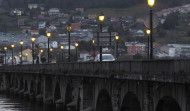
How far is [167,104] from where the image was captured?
33688mm

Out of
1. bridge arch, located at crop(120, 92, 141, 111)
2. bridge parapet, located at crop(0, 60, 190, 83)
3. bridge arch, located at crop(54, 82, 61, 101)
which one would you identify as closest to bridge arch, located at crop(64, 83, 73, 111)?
bridge parapet, located at crop(0, 60, 190, 83)

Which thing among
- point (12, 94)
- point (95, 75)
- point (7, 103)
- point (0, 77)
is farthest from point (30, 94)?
point (95, 75)

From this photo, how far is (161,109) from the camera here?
3325 cm

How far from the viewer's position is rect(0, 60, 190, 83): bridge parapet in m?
29.1

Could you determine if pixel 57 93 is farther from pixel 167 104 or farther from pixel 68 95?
pixel 167 104

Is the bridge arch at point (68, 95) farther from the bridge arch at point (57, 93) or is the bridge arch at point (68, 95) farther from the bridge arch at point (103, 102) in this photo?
the bridge arch at point (103, 102)

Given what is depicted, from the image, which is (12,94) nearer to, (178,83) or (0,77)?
(0,77)

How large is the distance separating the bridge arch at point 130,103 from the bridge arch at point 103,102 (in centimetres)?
562

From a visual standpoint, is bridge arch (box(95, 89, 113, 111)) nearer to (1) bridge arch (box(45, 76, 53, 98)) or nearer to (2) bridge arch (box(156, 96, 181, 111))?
(2) bridge arch (box(156, 96, 181, 111))

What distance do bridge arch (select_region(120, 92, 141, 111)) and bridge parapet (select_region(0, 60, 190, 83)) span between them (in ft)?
6.91

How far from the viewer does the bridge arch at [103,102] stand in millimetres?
46906

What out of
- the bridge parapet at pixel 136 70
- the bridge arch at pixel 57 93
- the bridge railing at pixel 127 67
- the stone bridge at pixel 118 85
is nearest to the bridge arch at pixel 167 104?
the stone bridge at pixel 118 85

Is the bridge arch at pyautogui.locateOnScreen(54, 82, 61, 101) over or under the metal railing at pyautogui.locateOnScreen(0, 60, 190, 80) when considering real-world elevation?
under

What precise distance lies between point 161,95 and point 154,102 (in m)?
1.26
